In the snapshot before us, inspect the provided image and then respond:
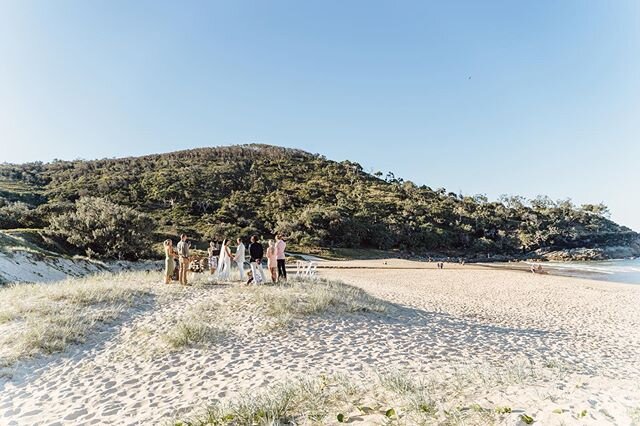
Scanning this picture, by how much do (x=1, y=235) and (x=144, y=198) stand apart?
4528cm

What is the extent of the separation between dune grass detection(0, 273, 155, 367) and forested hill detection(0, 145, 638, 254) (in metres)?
30.3

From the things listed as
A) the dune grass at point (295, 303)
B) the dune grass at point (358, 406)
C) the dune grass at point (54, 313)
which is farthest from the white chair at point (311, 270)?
the dune grass at point (358, 406)

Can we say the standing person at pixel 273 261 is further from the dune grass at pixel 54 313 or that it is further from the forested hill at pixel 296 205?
the forested hill at pixel 296 205

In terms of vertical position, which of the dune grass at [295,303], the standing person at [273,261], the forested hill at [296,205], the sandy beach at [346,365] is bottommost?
the sandy beach at [346,365]

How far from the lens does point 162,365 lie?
7.70 m

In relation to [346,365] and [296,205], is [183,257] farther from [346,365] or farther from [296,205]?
[296,205]

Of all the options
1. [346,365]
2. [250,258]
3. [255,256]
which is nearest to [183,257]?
[250,258]

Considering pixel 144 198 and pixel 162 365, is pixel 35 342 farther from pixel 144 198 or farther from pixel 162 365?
pixel 144 198

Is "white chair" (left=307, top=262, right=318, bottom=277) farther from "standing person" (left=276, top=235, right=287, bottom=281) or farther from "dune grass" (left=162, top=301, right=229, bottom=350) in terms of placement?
"dune grass" (left=162, top=301, right=229, bottom=350)

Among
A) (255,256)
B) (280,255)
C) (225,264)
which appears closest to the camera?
(255,256)

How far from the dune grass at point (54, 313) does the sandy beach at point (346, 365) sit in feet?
1.21

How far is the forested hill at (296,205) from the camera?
60656 millimetres

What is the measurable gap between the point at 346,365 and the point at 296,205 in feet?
216

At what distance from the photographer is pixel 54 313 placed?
10.6 m
